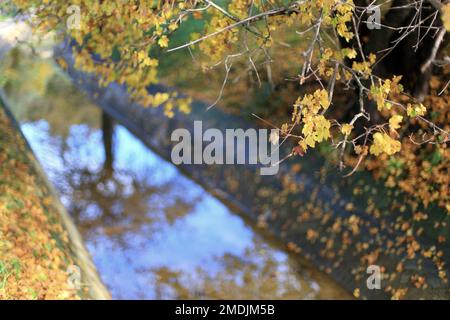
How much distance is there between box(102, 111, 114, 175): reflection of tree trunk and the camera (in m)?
15.3

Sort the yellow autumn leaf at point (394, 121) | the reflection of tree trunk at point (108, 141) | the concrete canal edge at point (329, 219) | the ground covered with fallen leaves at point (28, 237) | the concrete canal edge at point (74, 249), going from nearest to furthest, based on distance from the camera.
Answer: the yellow autumn leaf at point (394, 121) → the ground covered with fallen leaves at point (28, 237) → the concrete canal edge at point (74, 249) → the concrete canal edge at point (329, 219) → the reflection of tree trunk at point (108, 141)

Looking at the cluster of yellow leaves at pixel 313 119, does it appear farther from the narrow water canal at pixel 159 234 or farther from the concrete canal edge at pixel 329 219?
the narrow water canal at pixel 159 234

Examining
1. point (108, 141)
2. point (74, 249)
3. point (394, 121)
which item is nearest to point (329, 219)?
point (74, 249)

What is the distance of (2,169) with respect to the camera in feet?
30.8

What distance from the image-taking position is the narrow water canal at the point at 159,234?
1027cm

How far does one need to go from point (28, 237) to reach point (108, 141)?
916cm

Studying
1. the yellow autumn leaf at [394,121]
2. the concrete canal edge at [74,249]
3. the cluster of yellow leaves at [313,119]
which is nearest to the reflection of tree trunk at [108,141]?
the concrete canal edge at [74,249]

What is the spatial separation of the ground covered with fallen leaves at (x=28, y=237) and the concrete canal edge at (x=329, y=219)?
413 cm

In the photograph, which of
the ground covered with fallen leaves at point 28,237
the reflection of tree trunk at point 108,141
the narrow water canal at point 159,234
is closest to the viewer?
the ground covered with fallen leaves at point 28,237

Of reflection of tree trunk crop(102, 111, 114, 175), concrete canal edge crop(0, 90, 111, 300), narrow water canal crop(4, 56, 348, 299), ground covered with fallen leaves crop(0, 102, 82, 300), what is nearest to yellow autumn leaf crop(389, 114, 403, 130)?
ground covered with fallen leaves crop(0, 102, 82, 300)

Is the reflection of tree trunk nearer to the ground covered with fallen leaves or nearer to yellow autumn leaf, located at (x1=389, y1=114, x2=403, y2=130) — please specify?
the ground covered with fallen leaves

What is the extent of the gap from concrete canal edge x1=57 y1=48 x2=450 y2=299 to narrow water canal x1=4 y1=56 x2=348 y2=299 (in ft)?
0.98

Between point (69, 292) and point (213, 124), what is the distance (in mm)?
7517
